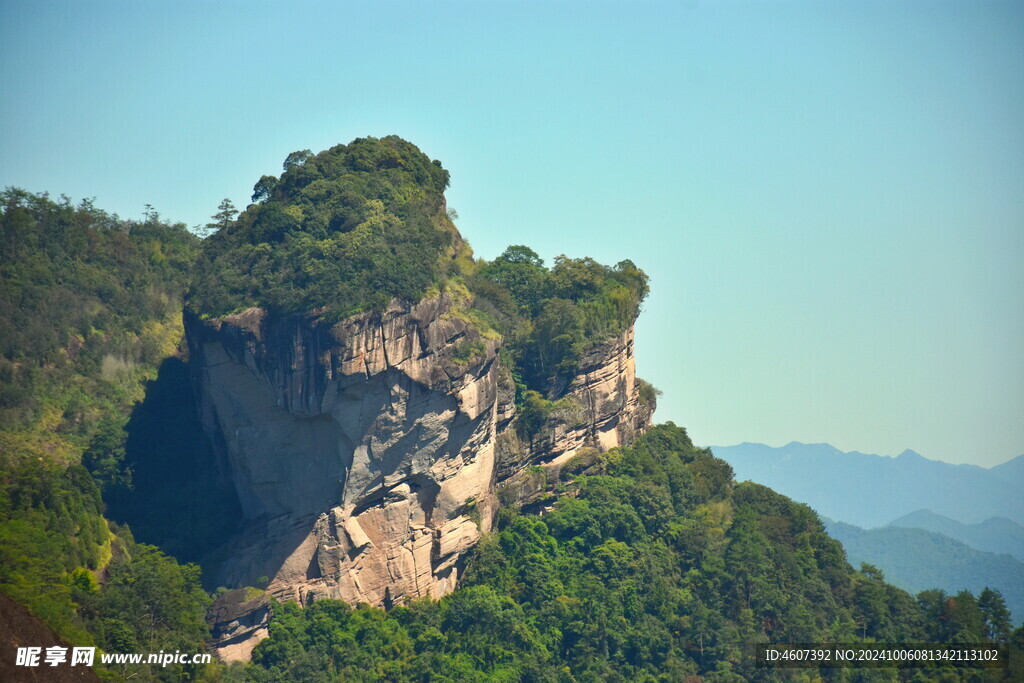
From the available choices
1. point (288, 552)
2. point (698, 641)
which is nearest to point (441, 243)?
point (288, 552)

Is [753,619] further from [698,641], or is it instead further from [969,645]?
[969,645]

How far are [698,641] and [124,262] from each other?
30091mm

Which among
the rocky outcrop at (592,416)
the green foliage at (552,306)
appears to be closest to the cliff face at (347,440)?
the rocky outcrop at (592,416)

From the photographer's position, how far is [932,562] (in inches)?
6501

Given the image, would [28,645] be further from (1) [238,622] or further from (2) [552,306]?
(2) [552,306]

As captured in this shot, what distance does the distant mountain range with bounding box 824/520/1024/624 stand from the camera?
155 m

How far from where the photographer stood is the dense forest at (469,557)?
45.4 meters

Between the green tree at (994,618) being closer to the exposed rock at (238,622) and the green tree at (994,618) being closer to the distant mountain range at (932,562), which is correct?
the exposed rock at (238,622)

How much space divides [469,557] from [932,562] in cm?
12687

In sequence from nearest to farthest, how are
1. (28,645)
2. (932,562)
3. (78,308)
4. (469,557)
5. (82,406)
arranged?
(28,645), (82,406), (469,557), (78,308), (932,562)

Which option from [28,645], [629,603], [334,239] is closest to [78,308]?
[334,239]

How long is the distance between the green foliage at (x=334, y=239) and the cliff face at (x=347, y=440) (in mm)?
933

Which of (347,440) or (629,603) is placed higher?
(347,440)

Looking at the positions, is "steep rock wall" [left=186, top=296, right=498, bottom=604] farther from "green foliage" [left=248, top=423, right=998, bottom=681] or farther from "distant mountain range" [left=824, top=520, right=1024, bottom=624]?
"distant mountain range" [left=824, top=520, right=1024, bottom=624]
